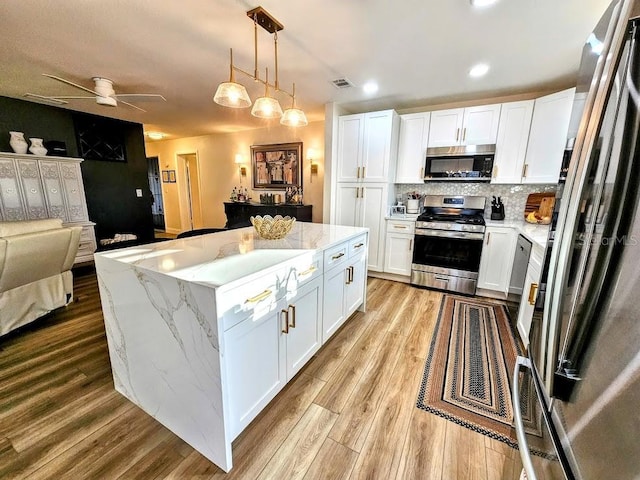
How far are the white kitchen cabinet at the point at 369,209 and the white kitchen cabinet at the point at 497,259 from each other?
1.22 meters

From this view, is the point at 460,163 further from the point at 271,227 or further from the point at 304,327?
the point at 304,327

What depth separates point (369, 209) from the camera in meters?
3.69

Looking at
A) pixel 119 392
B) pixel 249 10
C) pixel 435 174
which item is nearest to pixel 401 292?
pixel 435 174

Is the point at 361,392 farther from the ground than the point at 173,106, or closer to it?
closer to it

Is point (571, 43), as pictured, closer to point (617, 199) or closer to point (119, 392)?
point (617, 199)

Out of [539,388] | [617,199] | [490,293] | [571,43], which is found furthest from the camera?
[490,293]

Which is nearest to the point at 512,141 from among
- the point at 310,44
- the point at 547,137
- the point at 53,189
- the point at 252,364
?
the point at 547,137

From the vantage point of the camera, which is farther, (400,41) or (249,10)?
(400,41)

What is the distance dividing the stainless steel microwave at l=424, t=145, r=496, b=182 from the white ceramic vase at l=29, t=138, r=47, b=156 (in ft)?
17.4

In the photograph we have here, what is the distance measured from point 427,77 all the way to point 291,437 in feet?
11.0

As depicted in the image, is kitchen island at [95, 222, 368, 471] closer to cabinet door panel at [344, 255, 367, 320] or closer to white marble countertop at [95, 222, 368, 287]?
white marble countertop at [95, 222, 368, 287]

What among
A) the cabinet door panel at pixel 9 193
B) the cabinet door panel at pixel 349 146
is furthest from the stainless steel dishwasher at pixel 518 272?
the cabinet door panel at pixel 9 193

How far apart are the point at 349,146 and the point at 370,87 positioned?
31.5 inches

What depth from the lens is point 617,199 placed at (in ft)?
1.77
